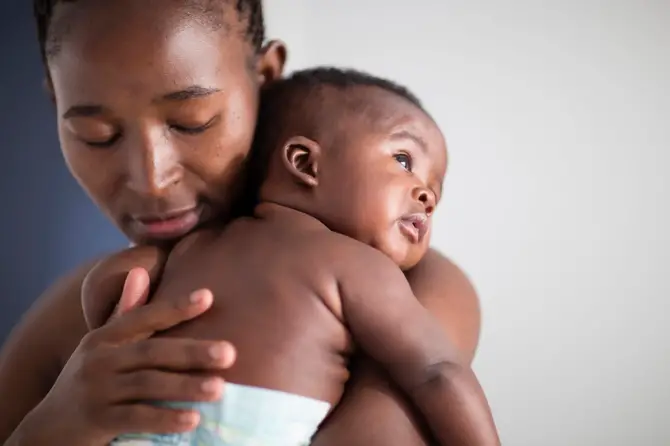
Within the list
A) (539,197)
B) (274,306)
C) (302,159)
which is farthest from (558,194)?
(274,306)

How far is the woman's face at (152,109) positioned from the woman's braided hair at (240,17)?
18 millimetres

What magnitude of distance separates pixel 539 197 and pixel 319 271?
1.96ft

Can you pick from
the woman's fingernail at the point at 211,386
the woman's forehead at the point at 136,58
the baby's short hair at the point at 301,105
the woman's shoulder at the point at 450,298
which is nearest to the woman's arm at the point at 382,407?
the woman's shoulder at the point at 450,298

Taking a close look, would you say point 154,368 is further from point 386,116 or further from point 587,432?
point 587,432

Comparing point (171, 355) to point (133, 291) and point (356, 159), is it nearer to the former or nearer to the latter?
point (133, 291)

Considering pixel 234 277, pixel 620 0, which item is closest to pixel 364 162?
pixel 234 277

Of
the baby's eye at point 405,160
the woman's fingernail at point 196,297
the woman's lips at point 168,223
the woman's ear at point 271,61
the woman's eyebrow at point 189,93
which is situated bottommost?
the woman's fingernail at point 196,297

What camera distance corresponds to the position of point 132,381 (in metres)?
0.60

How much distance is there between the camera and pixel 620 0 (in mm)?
1067

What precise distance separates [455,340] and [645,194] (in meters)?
0.52

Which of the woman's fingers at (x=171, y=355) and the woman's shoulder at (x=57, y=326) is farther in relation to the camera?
the woman's shoulder at (x=57, y=326)

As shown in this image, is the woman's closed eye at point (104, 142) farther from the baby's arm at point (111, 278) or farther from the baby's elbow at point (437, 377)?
the baby's elbow at point (437, 377)

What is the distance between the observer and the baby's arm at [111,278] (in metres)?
0.68

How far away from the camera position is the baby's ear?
2.36 ft
